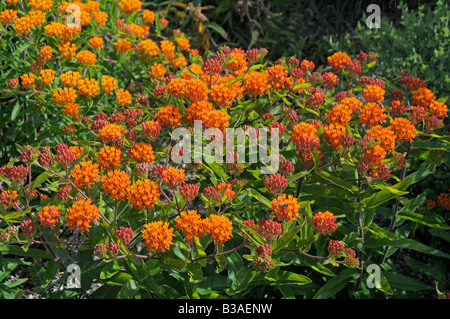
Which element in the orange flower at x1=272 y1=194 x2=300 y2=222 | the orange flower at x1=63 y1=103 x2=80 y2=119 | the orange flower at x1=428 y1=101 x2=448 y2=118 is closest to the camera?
the orange flower at x1=272 y1=194 x2=300 y2=222

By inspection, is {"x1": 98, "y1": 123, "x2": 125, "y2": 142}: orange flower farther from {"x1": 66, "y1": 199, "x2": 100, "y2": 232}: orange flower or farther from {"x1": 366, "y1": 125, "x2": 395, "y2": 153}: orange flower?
{"x1": 366, "y1": 125, "x2": 395, "y2": 153}: orange flower

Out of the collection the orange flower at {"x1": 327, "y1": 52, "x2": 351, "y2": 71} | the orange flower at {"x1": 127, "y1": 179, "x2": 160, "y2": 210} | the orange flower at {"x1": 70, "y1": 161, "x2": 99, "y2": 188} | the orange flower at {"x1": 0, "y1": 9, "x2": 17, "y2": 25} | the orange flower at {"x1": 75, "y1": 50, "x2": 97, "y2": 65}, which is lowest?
the orange flower at {"x1": 127, "y1": 179, "x2": 160, "y2": 210}

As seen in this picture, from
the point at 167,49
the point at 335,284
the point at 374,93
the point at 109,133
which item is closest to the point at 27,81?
the point at 109,133

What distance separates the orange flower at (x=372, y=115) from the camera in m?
2.81

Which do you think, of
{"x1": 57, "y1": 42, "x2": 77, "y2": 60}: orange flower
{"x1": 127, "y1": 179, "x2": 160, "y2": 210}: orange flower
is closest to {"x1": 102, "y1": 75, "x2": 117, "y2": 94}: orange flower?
{"x1": 57, "y1": 42, "x2": 77, "y2": 60}: orange flower

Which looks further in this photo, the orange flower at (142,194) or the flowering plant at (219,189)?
the flowering plant at (219,189)

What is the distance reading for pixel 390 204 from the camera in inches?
166

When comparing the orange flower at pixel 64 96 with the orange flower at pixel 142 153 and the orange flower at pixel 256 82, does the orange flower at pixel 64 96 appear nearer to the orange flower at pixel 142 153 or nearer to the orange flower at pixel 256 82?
the orange flower at pixel 142 153

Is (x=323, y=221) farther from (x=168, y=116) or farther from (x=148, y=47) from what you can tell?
(x=148, y=47)

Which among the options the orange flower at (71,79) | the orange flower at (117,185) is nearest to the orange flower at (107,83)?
the orange flower at (71,79)

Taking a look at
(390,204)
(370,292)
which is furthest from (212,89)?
(390,204)

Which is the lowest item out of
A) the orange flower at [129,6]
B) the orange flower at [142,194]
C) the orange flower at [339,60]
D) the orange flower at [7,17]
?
the orange flower at [142,194]

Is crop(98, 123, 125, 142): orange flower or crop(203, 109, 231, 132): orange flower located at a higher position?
crop(203, 109, 231, 132): orange flower

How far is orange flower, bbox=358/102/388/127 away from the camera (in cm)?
281
